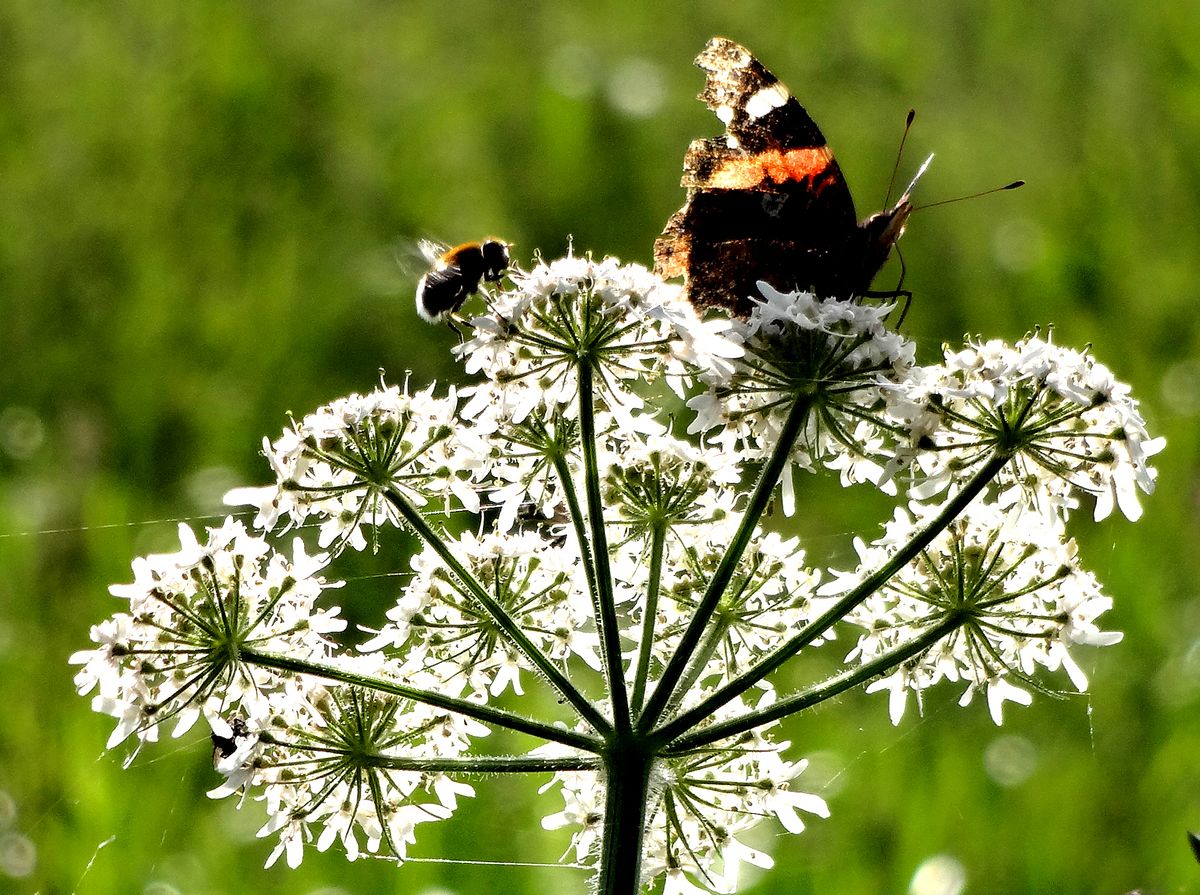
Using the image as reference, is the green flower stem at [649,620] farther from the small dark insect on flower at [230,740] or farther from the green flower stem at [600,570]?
the small dark insect on flower at [230,740]

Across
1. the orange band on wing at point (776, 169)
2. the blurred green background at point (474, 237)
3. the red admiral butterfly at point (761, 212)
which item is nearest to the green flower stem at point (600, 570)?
the red admiral butterfly at point (761, 212)

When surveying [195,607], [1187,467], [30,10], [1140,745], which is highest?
[30,10]

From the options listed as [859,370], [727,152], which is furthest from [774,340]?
[727,152]

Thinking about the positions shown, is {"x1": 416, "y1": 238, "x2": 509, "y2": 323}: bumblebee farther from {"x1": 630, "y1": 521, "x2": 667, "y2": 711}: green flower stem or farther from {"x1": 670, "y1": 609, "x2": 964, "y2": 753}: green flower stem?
{"x1": 670, "y1": 609, "x2": 964, "y2": 753}: green flower stem

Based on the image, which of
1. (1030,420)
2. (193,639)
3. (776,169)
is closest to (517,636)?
(193,639)

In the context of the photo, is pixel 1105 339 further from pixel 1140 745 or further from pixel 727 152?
pixel 727 152

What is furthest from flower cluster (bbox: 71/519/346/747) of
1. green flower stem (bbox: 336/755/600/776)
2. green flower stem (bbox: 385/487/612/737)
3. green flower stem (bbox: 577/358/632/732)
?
green flower stem (bbox: 577/358/632/732)

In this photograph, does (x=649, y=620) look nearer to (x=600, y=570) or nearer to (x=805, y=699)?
(x=600, y=570)
